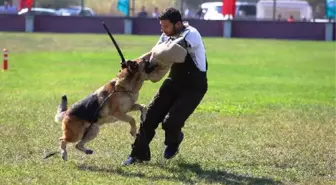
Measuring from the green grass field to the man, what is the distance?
28cm

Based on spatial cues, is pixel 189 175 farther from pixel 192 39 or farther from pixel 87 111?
pixel 192 39

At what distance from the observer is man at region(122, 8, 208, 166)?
28.9 ft

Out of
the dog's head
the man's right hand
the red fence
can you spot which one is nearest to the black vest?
the man's right hand

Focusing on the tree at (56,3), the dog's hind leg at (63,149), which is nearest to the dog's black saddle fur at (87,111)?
the dog's hind leg at (63,149)

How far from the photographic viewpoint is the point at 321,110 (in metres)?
15.6

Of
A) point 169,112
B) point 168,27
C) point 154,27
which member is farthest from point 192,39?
point 154,27

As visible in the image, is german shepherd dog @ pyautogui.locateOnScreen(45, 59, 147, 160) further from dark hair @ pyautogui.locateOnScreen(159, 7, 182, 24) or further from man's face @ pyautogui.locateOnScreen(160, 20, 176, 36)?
dark hair @ pyautogui.locateOnScreen(159, 7, 182, 24)

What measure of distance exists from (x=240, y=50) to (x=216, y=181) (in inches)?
1159

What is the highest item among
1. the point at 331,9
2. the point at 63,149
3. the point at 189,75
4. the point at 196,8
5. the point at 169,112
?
the point at 196,8

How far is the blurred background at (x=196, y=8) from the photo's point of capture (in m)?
53.3

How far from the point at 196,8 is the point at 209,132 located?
5442cm

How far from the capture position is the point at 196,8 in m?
66.1

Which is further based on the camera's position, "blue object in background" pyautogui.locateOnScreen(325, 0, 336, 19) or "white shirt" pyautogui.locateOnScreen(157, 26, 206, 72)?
"blue object in background" pyautogui.locateOnScreen(325, 0, 336, 19)

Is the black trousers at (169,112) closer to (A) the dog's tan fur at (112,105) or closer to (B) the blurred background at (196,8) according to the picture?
(A) the dog's tan fur at (112,105)
